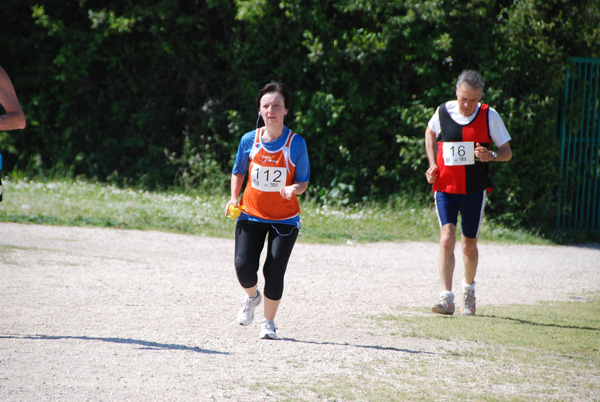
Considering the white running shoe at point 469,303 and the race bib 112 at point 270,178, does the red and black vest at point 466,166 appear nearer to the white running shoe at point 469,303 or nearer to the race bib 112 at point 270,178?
the white running shoe at point 469,303

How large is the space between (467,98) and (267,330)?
8.45 ft

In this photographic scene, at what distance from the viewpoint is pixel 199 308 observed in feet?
19.9

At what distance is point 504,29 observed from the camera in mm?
11453

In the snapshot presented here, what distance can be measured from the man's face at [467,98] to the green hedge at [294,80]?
5.54m

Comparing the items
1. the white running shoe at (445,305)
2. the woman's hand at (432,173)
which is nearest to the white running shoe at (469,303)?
the white running shoe at (445,305)

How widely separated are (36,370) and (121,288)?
2.66m

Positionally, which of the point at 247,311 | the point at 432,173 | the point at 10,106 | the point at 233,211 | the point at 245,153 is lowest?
the point at 247,311

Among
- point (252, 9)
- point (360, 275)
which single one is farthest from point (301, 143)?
point (252, 9)

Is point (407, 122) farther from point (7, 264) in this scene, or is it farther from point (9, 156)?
point (9, 156)

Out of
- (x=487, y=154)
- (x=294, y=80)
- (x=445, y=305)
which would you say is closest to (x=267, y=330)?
(x=445, y=305)

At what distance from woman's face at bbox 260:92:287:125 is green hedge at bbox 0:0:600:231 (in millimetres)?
7110

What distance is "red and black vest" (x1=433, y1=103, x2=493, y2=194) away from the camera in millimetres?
6211

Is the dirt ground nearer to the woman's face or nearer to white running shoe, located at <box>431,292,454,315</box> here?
white running shoe, located at <box>431,292,454,315</box>

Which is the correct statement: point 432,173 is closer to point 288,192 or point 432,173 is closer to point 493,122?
point 493,122
